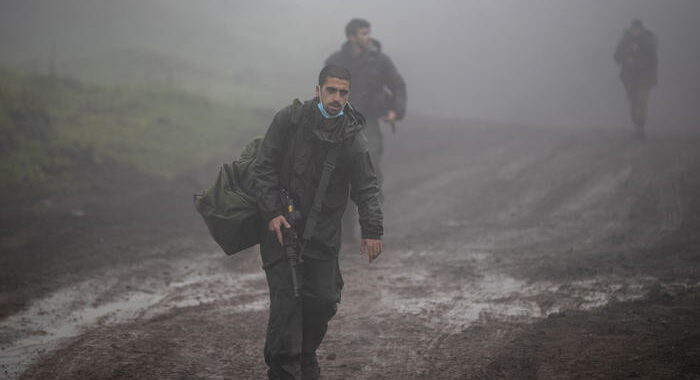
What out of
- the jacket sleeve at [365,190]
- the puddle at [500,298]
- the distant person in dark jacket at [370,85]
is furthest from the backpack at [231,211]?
the distant person in dark jacket at [370,85]

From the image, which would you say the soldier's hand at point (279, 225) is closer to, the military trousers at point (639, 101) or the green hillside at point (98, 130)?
the green hillside at point (98, 130)

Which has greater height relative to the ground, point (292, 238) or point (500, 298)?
point (292, 238)

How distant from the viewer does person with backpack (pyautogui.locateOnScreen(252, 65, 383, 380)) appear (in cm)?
431

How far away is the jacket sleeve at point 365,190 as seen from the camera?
4.43 m

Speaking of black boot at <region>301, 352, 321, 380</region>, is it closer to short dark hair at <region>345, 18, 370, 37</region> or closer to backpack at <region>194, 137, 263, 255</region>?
backpack at <region>194, 137, 263, 255</region>

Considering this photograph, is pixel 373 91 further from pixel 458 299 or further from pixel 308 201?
pixel 308 201

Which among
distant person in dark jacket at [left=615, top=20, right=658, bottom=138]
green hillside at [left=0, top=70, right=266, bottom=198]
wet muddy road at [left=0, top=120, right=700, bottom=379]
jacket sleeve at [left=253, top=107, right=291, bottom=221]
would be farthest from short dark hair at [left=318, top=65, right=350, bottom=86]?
distant person in dark jacket at [left=615, top=20, right=658, bottom=138]

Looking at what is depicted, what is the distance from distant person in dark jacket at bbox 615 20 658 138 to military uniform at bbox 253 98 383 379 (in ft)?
36.4

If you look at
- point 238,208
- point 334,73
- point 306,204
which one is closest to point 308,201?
point 306,204

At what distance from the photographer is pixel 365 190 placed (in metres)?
4.48

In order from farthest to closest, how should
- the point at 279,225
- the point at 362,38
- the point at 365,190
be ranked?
the point at 362,38
the point at 365,190
the point at 279,225

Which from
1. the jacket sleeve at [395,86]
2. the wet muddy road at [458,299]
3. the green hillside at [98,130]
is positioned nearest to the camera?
the wet muddy road at [458,299]

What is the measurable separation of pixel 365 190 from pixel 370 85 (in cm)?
462

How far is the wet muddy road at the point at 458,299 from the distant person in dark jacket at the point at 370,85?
131 centimetres
